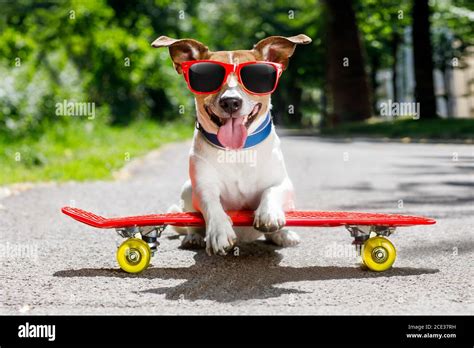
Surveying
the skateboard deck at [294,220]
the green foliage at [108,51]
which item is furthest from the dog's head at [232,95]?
the green foliage at [108,51]

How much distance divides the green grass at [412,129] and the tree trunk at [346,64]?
0.92 meters

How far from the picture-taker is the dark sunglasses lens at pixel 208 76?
472cm

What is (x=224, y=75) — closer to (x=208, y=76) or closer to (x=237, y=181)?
(x=208, y=76)

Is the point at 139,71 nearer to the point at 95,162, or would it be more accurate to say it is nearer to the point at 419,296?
the point at 95,162

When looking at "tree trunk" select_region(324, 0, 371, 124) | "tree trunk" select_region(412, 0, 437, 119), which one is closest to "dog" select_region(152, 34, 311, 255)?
"tree trunk" select_region(412, 0, 437, 119)

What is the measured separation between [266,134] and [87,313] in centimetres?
169

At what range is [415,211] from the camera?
7219mm

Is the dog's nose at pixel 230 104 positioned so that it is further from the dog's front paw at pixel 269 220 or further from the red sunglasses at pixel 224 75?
the dog's front paw at pixel 269 220

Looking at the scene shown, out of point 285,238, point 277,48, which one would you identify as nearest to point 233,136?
point 277,48

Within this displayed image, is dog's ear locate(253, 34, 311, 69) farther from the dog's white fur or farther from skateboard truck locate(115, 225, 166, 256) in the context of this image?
skateboard truck locate(115, 225, 166, 256)

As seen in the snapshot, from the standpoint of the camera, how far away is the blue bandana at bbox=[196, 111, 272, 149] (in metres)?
4.93

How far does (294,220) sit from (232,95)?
74 cm

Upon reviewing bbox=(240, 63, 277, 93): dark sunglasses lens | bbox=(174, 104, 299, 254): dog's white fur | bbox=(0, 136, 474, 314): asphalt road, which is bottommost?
bbox=(0, 136, 474, 314): asphalt road

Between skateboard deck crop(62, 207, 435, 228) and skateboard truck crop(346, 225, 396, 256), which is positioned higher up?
skateboard deck crop(62, 207, 435, 228)
